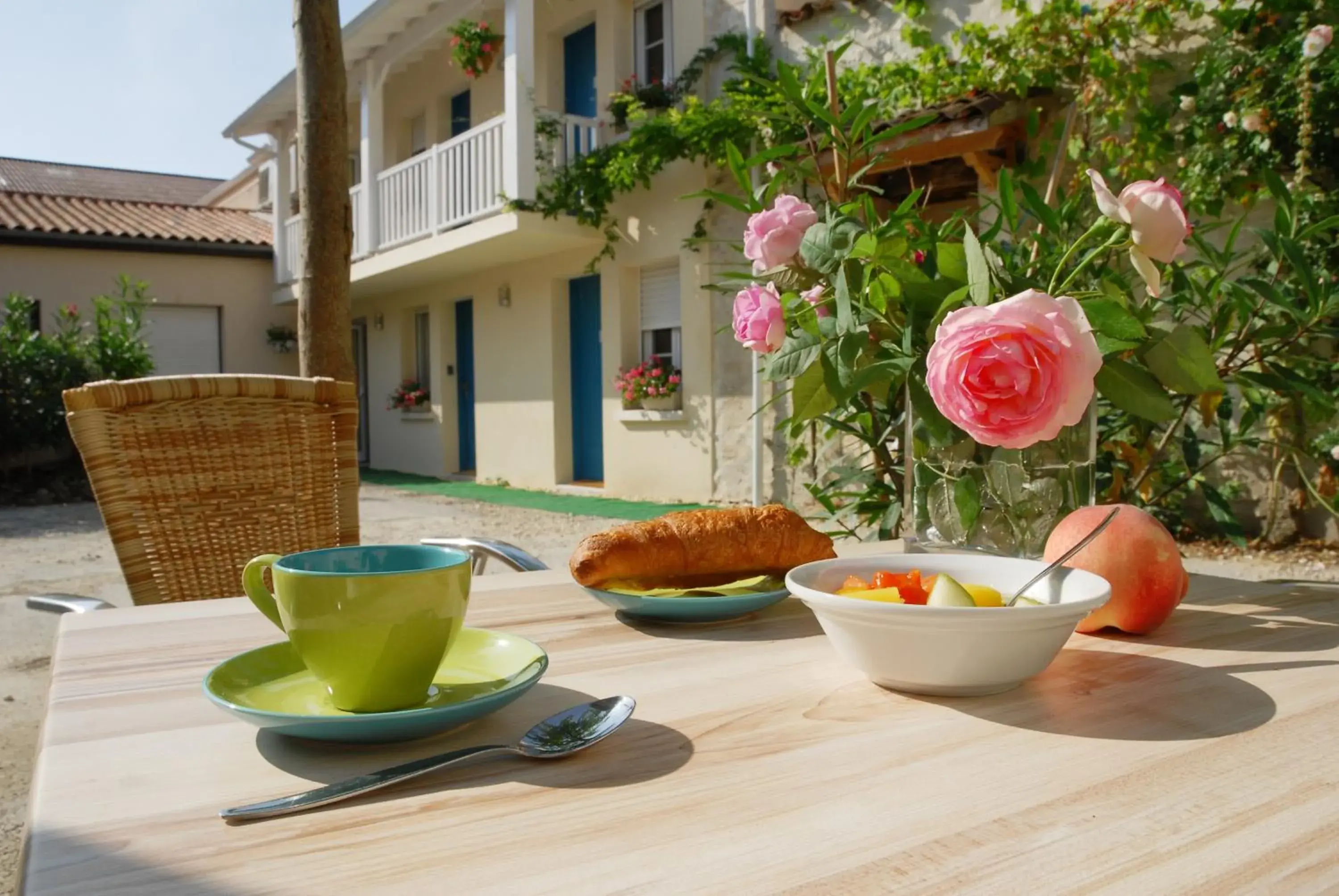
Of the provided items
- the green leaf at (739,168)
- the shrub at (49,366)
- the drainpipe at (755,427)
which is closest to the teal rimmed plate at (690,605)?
the green leaf at (739,168)

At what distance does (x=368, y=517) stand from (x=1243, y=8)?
21.3 ft

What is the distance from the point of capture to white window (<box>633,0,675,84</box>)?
8602 millimetres

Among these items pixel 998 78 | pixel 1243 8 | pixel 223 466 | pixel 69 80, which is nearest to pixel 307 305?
pixel 223 466

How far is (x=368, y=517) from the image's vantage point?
7445mm

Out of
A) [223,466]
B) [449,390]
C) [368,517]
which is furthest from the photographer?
[449,390]

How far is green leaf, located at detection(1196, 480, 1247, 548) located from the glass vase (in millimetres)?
842

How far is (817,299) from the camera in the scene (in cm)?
117

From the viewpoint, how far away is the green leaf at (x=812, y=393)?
44.9 inches

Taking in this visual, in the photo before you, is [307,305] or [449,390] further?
[449,390]

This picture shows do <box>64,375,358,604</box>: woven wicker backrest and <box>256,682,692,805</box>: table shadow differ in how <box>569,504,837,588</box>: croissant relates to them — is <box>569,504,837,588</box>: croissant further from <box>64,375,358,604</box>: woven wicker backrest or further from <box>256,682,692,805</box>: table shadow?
<box>64,375,358,604</box>: woven wicker backrest

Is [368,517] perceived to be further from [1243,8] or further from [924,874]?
[924,874]

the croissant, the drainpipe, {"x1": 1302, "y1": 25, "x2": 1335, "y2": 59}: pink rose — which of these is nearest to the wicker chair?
the croissant

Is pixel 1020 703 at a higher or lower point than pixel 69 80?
lower

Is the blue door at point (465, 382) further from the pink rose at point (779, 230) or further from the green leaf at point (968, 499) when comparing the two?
the green leaf at point (968, 499)
